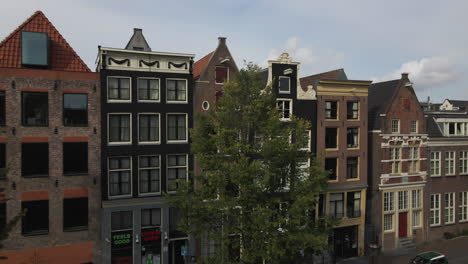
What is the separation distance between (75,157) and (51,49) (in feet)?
23.1

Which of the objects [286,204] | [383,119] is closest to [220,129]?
[286,204]

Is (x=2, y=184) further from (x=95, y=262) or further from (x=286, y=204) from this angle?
(x=286, y=204)

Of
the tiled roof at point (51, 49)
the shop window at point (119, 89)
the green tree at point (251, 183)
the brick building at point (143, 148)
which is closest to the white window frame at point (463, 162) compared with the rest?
the green tree at point (251, 183)

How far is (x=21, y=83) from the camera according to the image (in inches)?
808

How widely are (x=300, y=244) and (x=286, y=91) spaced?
43.0 feet

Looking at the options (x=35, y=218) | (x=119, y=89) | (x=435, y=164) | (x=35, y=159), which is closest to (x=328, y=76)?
(x=435, y=164)

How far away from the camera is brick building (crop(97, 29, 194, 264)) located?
22344 millimetres

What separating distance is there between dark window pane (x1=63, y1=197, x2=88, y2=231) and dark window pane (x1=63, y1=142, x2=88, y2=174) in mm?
1913

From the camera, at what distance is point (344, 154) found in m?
28.5

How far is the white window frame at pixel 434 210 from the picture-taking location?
1273 inches

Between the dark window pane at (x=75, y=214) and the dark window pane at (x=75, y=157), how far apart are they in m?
1.91

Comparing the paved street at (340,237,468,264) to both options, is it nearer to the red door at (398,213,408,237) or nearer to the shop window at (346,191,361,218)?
the red door at (398,213,408,237)

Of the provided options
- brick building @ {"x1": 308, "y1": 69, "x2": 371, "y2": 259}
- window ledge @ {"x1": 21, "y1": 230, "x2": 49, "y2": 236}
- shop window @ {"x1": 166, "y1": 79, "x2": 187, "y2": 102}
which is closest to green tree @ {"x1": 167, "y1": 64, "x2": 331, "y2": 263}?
shop window @ {"x1": 166, "y1": 79, "x2": 187, "y2": 102}

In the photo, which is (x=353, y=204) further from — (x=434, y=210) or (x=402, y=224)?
(x=434, y=210)
